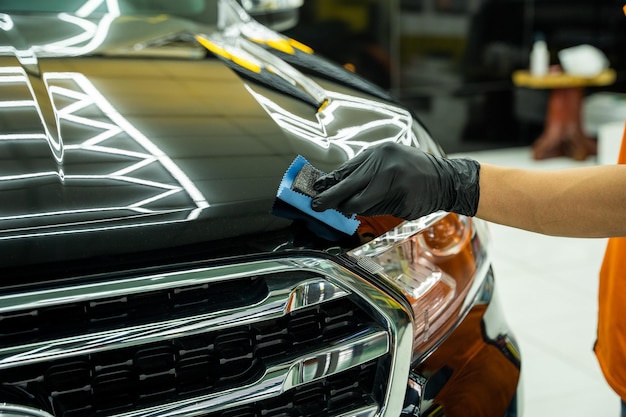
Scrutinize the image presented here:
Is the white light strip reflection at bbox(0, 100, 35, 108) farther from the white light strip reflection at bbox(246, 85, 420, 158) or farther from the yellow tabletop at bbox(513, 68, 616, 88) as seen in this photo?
the yellow tabletop at bbox(513, 68, 616, 88)

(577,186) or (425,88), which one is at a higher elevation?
(577,186)

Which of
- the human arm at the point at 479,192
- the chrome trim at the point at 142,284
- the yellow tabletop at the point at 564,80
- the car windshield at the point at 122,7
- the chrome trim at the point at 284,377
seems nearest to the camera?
the chrome trim at the point at 142,284

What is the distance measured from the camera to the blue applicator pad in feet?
3.28

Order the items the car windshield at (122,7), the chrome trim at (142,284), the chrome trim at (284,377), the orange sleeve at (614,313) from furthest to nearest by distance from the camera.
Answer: the car windshield at (122,7) < the orange sleeve at (614,313) < the chrome trim at (284,377) < the chrome trim at (142,284)

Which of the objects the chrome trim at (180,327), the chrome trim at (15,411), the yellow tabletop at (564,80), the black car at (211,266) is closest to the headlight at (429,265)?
the black car at (211,266)

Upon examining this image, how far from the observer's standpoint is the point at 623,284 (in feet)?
4.49

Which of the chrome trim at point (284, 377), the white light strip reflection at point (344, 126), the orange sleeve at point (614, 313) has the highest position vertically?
the white light strip reflection at point (344, 126)

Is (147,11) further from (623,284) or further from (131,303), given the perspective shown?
(623,284)

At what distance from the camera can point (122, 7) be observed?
1.75 m

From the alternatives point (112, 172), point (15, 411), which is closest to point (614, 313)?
point (112, 172)

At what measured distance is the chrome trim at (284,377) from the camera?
94cm

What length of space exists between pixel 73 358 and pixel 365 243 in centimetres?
43

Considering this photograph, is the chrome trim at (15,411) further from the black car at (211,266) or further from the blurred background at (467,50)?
the blurred background at (467,50)

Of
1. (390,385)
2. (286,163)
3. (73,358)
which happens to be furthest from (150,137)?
(390,385)
